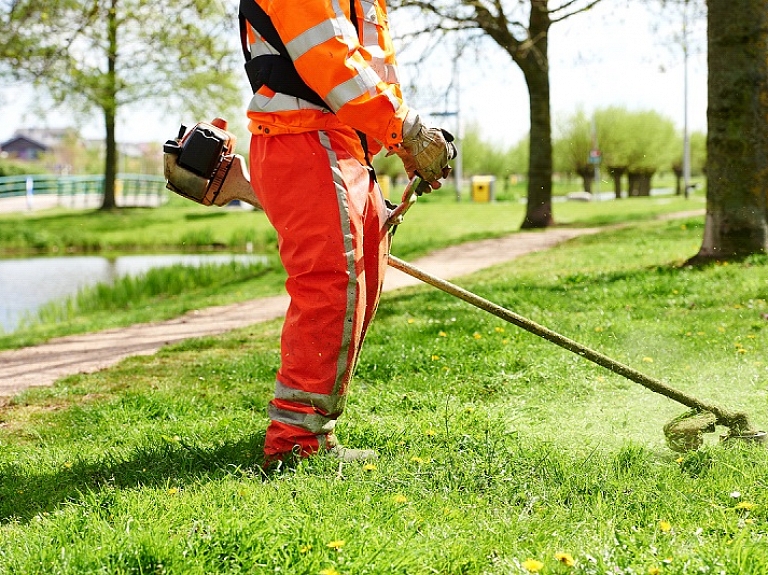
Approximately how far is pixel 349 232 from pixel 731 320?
3.74 meters

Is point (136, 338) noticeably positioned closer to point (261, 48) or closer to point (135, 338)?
point (135, 338)

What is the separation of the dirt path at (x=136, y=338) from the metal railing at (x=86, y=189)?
25401mm

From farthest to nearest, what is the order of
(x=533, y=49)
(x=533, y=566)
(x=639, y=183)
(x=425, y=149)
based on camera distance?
(x=639, y=183) → (x=533, y=49) → (x=425, y=149) → (x=533, y=566)

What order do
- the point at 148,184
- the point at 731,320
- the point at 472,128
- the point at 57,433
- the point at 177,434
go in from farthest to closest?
the point at 472,128 < the point at 148,184 < the point at 731,320 < the point at 57,433 < the point at 177,434

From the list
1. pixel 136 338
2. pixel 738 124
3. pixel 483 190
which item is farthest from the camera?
pixel 483 190

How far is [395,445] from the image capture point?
3496mm

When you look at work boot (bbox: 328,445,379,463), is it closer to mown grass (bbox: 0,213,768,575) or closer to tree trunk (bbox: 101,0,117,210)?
mown grass (bbox: 0,213,768,575)

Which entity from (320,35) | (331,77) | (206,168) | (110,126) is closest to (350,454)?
(206,168)

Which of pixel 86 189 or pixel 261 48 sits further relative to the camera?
pixel 86 189

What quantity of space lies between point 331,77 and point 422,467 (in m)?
1.38

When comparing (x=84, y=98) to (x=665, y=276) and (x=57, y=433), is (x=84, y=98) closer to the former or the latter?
(x=665, y=276)

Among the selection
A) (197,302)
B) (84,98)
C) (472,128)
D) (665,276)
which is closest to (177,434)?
(665,276)

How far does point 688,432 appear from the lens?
11.1 feet

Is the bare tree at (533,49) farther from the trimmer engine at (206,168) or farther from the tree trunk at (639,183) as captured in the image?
the tree trunk at (639,183)
